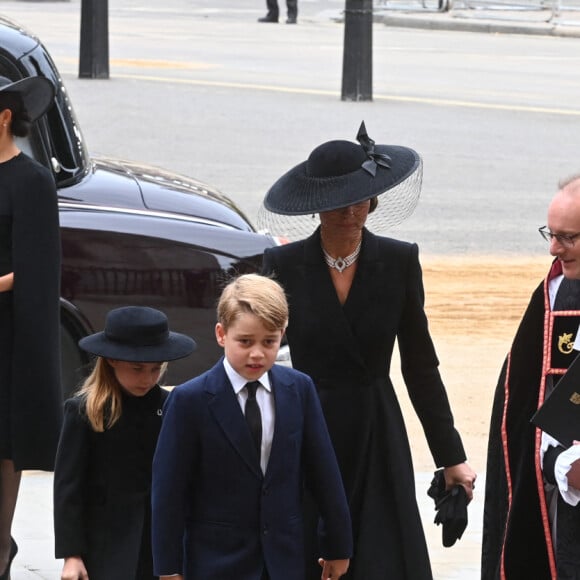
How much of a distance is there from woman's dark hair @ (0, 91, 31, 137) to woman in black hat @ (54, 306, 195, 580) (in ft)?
3.10

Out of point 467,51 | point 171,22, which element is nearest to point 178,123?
point 467,51

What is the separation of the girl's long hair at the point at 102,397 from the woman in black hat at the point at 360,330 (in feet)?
1.82

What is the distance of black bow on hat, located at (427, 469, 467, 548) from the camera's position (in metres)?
4.71

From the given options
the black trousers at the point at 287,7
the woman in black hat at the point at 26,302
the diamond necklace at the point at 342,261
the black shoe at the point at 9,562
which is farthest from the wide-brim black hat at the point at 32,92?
the black trousers at the point at 287,7

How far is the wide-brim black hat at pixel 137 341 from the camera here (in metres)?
4.58

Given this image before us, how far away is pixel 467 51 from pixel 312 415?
23.8 m

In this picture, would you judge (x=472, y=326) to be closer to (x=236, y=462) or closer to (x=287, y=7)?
(x=236, y=462)

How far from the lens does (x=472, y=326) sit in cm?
988

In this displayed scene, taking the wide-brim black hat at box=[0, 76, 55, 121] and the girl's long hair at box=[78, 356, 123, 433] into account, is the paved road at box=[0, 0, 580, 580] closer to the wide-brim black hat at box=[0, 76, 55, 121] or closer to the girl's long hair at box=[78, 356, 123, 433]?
the girl's long hair at box=[78, 356, 123, 433]

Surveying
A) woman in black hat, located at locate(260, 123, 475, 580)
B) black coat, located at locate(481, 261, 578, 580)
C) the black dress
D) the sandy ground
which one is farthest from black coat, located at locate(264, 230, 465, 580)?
the sandy ground

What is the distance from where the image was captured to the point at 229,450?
4090 mm

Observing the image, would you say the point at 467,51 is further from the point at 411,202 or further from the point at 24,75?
the point at 411,202

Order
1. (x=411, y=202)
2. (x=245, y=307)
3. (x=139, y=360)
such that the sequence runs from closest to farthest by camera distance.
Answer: (x=245, y=307) < (x=139, y=360) < (x=411, y=202)

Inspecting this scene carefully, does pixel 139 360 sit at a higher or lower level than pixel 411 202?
lower
